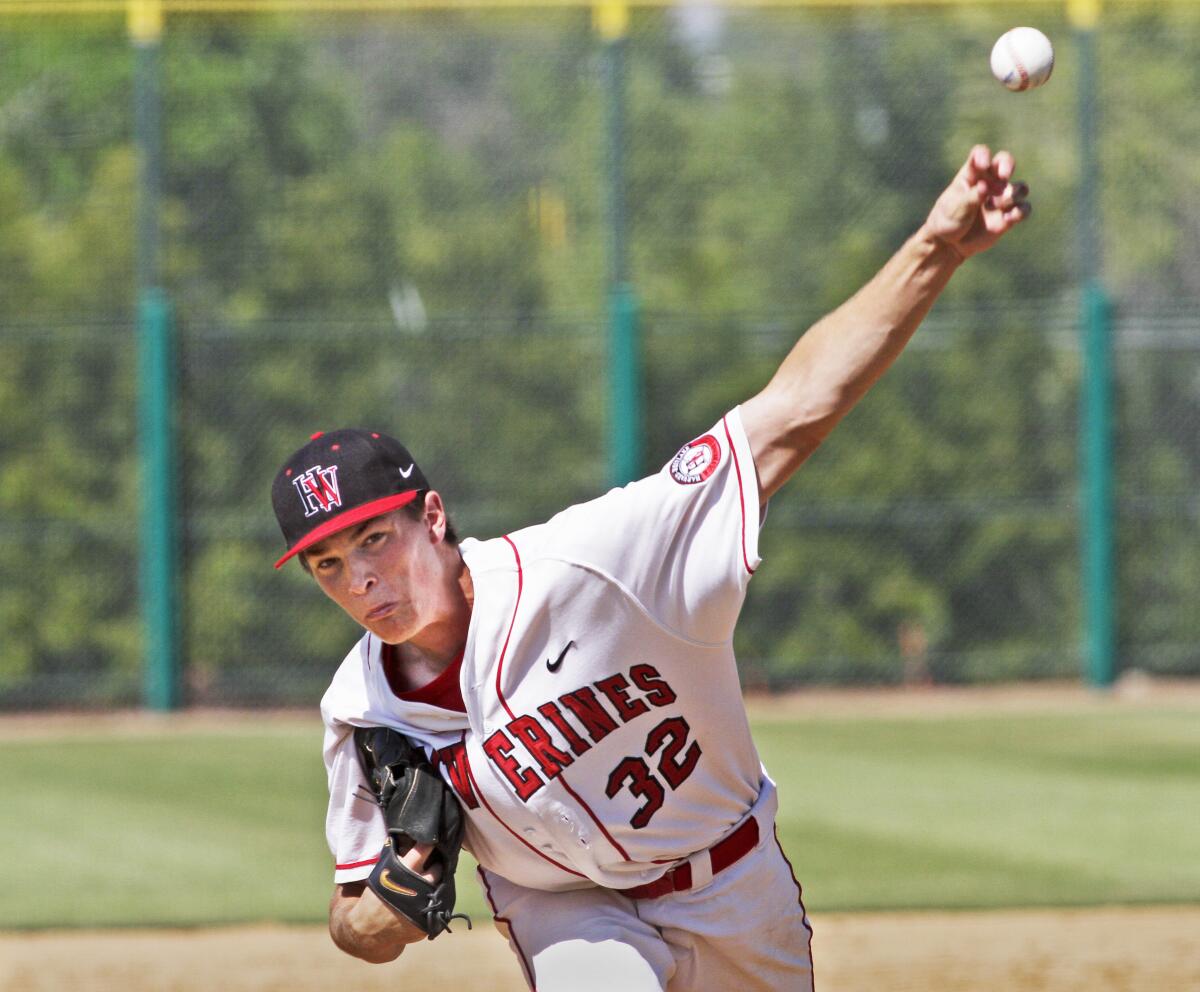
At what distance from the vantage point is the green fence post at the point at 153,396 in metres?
12.0

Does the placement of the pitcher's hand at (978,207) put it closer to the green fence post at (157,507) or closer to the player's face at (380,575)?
the player's face at (380,575)

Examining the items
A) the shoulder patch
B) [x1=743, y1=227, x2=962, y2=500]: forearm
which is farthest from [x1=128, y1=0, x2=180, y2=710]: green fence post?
[x1=743, y1=227, x2=962, y2=500]: forearm

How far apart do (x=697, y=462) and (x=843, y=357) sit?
0.36 meters

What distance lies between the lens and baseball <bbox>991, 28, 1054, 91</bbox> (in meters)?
3.67

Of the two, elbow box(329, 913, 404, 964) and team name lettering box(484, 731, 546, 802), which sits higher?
team name lettering box(484, 731, 546, 802)

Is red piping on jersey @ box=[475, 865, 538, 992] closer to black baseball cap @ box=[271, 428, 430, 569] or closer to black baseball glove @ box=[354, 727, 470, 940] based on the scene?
black baseball glove @ box=[354, 727, 470, 940]

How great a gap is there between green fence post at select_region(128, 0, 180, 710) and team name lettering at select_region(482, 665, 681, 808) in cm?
917

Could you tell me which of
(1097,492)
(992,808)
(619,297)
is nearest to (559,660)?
(992,808)

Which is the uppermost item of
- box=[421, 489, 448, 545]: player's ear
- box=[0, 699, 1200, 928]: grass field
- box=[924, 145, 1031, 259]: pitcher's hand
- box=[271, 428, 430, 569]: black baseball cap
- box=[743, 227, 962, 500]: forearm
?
box=[924, 145, 1031, 259]: pitcher's hand

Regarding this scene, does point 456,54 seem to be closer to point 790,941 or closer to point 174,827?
point 174,827

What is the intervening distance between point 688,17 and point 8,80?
4918 mm

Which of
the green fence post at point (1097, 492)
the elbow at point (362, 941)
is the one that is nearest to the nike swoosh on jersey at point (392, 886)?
the elbow at point (362, 941)

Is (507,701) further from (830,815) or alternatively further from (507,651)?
(830,815)

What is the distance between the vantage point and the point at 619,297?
12.4 metres
